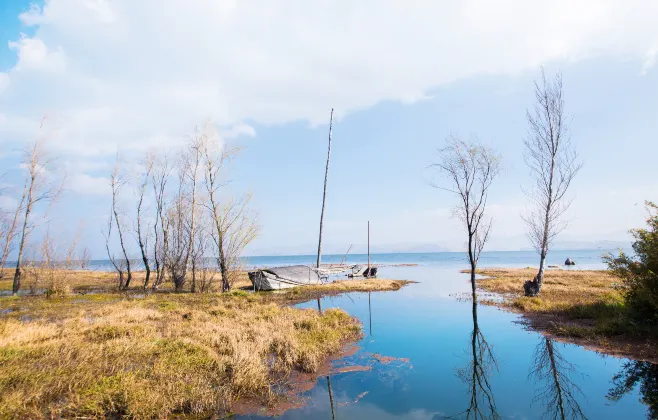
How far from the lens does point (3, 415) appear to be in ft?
15.9

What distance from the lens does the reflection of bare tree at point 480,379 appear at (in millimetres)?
5876

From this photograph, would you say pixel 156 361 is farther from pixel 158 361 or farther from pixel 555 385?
pixel 555 385

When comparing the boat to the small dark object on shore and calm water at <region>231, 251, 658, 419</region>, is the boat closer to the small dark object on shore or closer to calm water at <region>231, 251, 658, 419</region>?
calm water at <region>231, 251, 658, 419</region>

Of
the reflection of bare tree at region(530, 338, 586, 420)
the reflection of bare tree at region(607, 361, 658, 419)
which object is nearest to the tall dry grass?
the reflection of bare tree at region(530, 338, 586, 420)

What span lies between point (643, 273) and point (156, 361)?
1482 centimetres

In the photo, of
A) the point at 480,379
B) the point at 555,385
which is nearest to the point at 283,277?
the point at 480,379

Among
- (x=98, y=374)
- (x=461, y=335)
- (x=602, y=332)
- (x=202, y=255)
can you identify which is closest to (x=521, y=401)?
(x=461, y=335)

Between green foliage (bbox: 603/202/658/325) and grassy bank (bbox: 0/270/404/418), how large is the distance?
939cm

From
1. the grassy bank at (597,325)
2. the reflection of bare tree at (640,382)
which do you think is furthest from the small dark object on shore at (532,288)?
the reflection of bare tree at (640,382)

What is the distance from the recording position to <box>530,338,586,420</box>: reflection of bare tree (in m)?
5.94

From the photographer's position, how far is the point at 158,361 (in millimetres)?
7504

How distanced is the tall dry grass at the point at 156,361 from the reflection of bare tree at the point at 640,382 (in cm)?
652

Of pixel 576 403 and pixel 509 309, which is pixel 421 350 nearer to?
pixel 576 403

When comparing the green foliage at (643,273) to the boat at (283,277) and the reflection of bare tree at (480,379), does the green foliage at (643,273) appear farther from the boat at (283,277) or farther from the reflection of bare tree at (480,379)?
the boat at (283,277)
